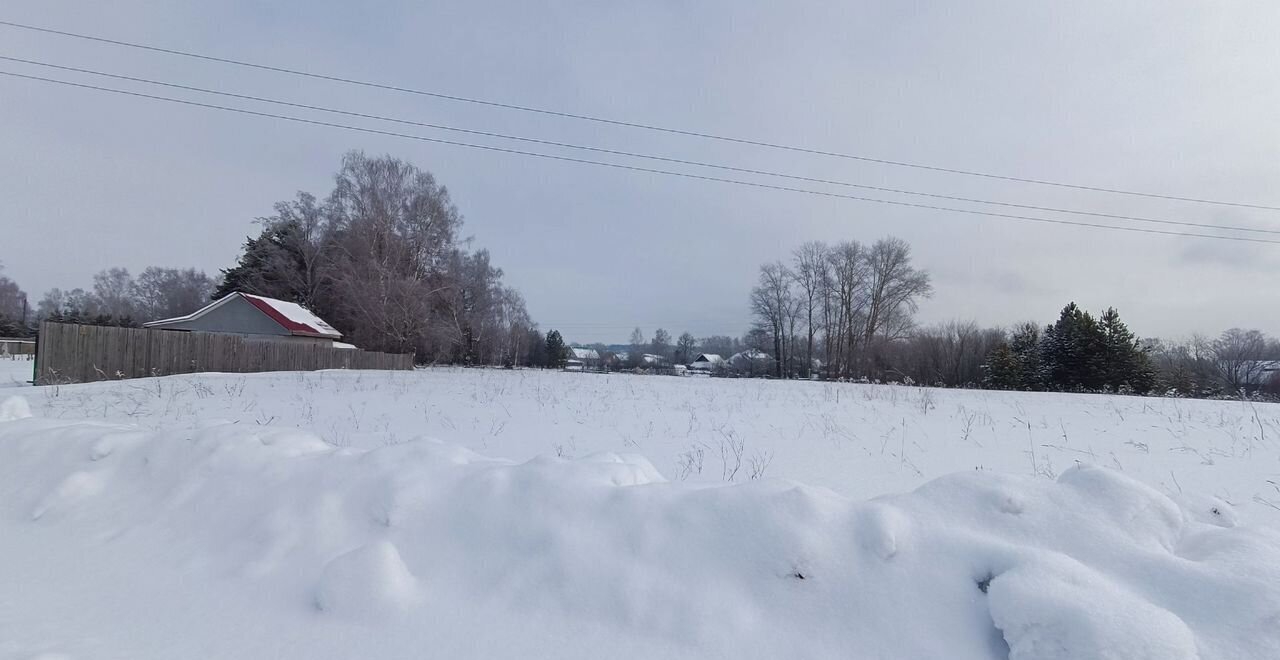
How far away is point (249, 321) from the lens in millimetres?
26641

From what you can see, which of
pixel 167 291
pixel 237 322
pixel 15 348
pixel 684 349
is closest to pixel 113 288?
pixel 167 291

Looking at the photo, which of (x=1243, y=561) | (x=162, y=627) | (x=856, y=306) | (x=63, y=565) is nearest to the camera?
(x=1243, y=561)

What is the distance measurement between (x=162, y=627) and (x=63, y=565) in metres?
1.06

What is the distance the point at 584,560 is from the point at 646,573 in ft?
0.89

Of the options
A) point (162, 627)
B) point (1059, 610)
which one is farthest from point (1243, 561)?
point (162, 627)

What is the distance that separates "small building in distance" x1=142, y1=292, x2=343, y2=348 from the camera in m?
26.4

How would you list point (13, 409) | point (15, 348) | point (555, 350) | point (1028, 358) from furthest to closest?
point (555, 350)
point (15, 348)
point (1028, 358)
point (13, 409)

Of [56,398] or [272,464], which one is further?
[56,398]

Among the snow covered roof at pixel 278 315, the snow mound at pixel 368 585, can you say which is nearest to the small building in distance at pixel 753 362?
the snow covered roof at pixel 278 315

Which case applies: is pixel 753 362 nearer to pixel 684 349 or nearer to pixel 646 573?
pixel 684 349

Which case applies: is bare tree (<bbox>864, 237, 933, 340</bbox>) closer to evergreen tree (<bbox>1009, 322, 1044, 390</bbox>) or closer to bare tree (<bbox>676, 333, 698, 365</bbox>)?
evergreen tree (<bbox>1009, 322, 1044, 390</bbox>)

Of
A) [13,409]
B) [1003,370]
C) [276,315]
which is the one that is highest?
[276,315]

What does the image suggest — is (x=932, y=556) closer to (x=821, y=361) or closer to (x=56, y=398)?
(x=56, y=398)

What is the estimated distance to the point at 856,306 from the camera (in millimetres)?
44125
